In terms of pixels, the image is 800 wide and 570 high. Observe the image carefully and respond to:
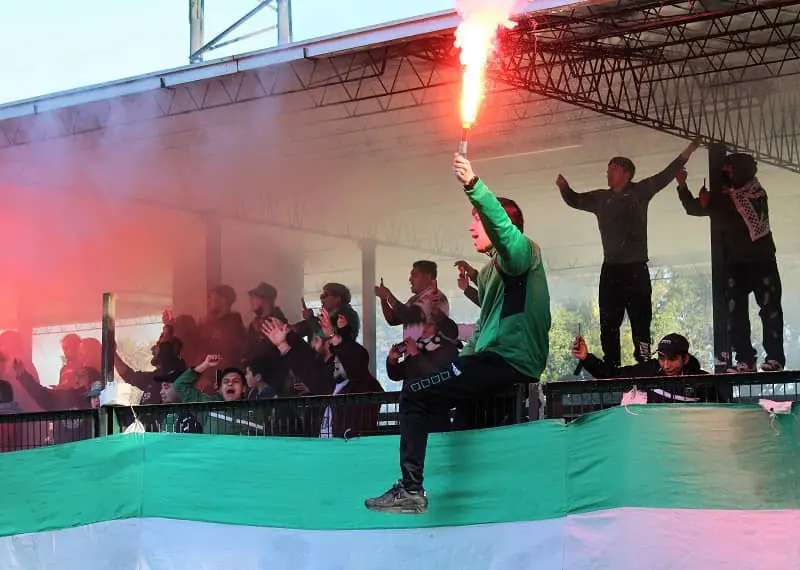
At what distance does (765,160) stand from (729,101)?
0.73m

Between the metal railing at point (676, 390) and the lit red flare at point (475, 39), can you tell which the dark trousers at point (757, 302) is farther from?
the lit red flare at point (475, 39)

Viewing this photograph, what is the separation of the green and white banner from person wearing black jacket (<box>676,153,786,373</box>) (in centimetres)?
701

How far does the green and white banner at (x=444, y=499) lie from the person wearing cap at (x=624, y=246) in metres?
6.82

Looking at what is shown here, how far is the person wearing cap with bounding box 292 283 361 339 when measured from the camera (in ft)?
41.7

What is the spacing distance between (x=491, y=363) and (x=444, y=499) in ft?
2.30

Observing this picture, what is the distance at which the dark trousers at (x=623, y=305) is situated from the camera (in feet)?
38.3

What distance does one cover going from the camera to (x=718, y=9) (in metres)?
10.5

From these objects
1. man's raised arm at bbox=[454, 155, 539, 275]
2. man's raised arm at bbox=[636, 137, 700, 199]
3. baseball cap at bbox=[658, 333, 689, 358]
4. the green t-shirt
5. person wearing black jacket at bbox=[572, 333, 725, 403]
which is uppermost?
man's raised arm at bbox=[636, 137, 700, 199]

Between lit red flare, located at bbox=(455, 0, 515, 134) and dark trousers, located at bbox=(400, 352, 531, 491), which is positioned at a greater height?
lit red flare, located at bbox=(455, 0, 515, 134)

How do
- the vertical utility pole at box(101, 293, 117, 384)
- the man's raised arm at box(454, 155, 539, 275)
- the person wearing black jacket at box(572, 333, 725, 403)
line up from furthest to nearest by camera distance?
the vertical utility pole at box(101, 293, 117, 384) → the person wearing black jacket at box(572, 333, 725, 403) → the man's raised arm at box(454, 155, 539, 275)

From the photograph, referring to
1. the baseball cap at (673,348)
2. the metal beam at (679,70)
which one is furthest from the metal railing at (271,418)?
the metal beam at (679,70)

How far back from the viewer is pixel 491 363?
4836 mm

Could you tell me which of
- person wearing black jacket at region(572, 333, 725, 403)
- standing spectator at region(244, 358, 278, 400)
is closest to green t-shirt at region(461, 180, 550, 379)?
person wearing black jacket at region(572, 333, 725, 403)

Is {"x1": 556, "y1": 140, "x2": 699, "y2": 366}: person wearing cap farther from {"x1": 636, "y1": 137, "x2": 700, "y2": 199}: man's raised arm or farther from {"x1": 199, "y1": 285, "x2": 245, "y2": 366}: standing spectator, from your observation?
{"x1": 199, "y1": 285, "x2": 245, "y2": 366}: standing spectator
